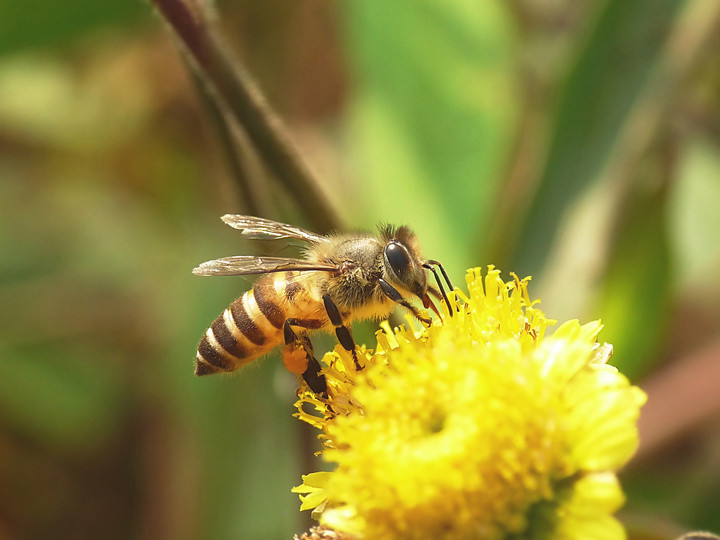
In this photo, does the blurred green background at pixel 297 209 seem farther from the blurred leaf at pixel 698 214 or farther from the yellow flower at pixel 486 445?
the yellow flower at pixel 486 445

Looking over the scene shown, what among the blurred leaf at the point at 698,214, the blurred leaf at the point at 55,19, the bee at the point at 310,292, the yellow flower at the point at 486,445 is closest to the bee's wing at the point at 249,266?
the bee at the point at 310,292

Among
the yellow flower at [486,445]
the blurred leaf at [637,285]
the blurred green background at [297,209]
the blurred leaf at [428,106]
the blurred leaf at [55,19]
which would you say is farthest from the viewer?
the blurred leaf at [428,106]

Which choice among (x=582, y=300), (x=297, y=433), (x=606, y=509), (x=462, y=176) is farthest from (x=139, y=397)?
(x=606, y=509)

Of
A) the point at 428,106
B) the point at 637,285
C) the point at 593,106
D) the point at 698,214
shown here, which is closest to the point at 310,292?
→ the point at 637,285

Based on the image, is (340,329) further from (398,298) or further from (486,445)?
(486,445)

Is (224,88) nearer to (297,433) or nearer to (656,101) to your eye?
(297,433)

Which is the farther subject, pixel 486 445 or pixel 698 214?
pixel 698 214

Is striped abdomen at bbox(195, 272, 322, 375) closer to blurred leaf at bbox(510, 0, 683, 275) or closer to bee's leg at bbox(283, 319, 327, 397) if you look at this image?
bee's leg at bbox(283, 319, 327, 397)
